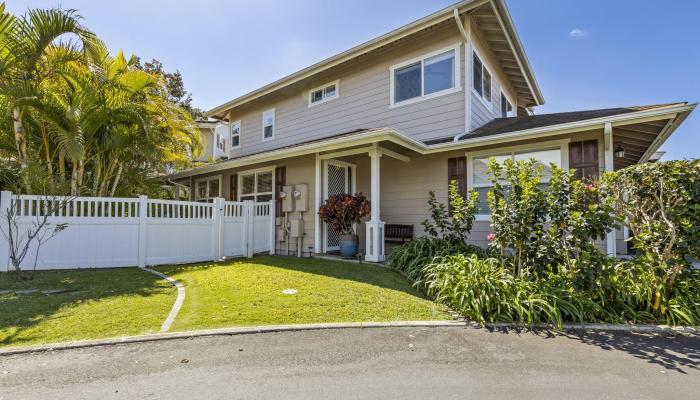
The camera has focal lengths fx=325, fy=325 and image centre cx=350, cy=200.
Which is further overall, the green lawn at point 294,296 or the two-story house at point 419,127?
the two-story house at point 419,127

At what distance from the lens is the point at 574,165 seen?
22.2 ft

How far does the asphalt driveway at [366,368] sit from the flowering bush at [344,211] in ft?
15.9

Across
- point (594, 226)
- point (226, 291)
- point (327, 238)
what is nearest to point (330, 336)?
point (226, 291)

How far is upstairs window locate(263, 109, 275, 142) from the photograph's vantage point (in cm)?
1256

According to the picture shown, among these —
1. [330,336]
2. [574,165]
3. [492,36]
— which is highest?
Result: [492,36]

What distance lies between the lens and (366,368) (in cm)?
284

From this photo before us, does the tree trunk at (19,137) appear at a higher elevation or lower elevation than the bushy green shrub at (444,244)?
higher

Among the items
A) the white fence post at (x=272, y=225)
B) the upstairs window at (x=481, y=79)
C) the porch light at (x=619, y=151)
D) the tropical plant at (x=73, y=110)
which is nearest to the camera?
the tropical plant at (x=73, y=110)

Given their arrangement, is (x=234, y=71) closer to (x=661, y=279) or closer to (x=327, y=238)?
(x=327, y=238)

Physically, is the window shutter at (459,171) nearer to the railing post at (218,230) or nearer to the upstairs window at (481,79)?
the upstairs window at (481,79)

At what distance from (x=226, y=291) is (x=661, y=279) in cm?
601

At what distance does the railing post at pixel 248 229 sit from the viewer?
8.99 m

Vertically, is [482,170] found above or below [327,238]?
above

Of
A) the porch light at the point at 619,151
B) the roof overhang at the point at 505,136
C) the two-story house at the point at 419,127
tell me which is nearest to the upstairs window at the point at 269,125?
the two-story house at the point at 419,127
